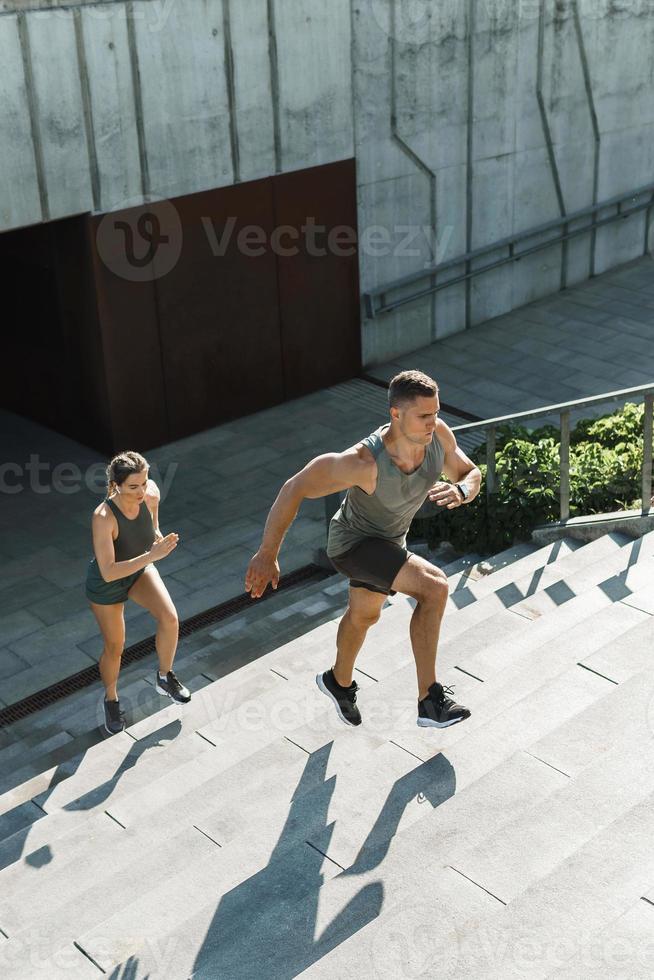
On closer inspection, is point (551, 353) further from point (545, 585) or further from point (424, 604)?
point (424, 604)

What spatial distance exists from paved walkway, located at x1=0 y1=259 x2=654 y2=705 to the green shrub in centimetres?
190

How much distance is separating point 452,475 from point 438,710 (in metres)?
1.14

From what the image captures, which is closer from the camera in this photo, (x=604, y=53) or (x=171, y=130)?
(x=171, y=130)

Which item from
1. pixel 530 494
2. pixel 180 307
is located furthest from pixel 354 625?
pixel 180 307

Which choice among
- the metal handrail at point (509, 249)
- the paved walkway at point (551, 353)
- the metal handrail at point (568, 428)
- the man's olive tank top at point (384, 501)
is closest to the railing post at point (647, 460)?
the metal handrail at point (568, 428)

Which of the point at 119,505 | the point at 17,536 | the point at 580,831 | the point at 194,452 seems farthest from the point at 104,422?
the point at 580,831

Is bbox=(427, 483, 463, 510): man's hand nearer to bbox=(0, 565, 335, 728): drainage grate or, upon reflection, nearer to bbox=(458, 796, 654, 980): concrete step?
bbox=(458, 796, 654, 980): concrete step

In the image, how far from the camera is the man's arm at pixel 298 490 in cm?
496

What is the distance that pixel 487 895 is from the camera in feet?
13.8

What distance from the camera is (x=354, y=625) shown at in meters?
5.62

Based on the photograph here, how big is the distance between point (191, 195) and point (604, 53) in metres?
7.40

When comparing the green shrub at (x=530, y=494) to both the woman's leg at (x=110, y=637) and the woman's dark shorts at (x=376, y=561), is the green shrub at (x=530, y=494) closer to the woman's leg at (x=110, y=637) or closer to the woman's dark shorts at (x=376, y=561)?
the woman's leg at (x=110, y=637)

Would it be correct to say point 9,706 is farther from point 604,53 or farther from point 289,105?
point 604,53

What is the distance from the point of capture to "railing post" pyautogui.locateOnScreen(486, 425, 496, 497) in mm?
8289
